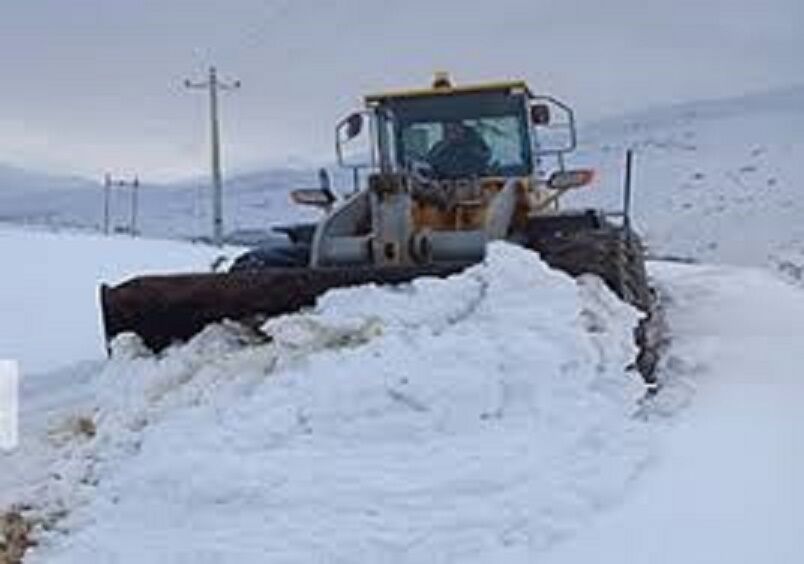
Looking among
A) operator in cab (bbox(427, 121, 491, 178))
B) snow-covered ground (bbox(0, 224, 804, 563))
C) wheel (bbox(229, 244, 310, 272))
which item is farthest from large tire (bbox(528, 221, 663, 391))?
operator in cab (bbox(427, 121, 491, 178))

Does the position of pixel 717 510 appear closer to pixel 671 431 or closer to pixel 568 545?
pixel 568 545

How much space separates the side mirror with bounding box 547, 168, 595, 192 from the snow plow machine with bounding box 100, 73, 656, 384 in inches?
0.5

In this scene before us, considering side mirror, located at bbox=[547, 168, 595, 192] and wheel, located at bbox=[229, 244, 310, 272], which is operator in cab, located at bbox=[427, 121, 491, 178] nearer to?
side mirror, located at bbox=[547, 168, 595, 192]

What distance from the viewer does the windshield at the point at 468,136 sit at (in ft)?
41.0

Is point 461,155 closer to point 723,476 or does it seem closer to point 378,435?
point 378,435

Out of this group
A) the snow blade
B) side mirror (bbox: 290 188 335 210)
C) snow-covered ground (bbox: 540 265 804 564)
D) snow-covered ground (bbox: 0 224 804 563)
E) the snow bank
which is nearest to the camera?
snow-covered ground (bbox: 540 265 804 564)

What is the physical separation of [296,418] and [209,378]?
4.07ft

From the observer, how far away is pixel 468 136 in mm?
12555

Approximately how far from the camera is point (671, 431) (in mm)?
7645

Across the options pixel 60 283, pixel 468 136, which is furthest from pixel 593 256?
pixel 60 283

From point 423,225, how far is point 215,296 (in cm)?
210

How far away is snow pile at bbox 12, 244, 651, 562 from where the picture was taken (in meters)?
6.14

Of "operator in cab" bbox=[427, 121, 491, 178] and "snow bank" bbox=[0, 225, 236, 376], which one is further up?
"operator in cab" bbox=[427, 121, 491, 178]

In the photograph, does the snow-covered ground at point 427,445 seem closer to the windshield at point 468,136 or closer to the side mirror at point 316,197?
the side mirror at point 316,197
